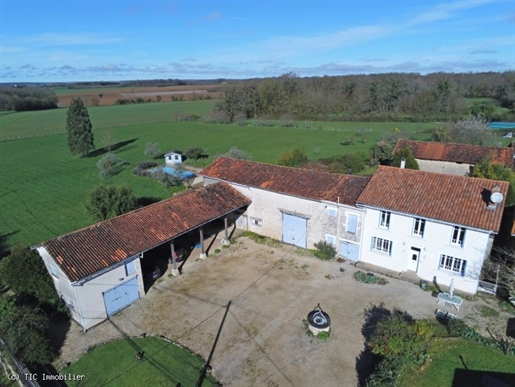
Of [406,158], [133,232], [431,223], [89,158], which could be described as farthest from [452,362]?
[89,158]

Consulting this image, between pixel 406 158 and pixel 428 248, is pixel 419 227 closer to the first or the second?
pixel 428 248

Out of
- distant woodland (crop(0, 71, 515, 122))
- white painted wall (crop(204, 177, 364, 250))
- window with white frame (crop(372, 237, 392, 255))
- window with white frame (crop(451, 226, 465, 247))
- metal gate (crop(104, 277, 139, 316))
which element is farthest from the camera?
distant woodland (crop(0, 71, 515, 122))

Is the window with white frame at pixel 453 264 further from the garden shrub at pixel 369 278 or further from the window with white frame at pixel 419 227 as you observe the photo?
the garden shrub at pixel 369 278

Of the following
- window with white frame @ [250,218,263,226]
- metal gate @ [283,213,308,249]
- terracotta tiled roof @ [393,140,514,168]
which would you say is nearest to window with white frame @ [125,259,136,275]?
window with white frame @ [250,218,263,226]

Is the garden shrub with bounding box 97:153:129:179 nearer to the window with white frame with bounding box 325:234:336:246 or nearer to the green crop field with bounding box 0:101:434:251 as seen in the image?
the green crop field with bounding box 0:101:434:251

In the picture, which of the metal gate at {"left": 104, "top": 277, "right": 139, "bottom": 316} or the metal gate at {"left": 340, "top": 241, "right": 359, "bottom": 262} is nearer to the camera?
the metal gate at {"left": 104, "top": 277, "right": 139, "bottom": 316}

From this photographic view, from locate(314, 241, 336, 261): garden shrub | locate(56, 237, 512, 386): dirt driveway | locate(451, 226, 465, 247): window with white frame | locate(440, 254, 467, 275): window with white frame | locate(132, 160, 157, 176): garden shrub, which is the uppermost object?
locate(451, 226, 465, 247): window with white frame

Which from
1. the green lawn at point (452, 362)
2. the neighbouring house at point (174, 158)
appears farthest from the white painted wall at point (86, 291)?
the neighbouring house at point (174, 158)

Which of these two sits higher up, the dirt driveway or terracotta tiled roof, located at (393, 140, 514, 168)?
terracotta tiled roof, located at (393, 140, 514, 168)
